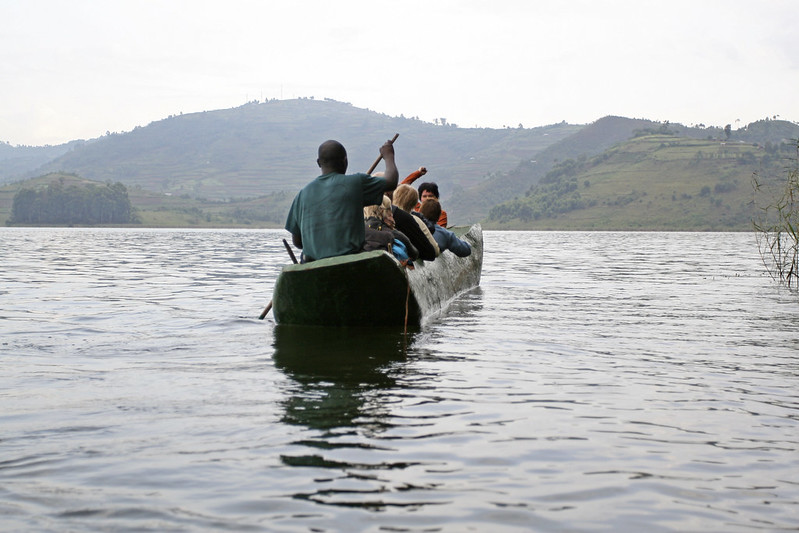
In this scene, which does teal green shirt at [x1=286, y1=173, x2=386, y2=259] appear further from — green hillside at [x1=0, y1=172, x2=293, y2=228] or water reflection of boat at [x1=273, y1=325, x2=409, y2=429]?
green hillside at [x1=0, y1=172, x2=293, y2=228]

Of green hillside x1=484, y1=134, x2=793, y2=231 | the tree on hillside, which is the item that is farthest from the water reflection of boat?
the tree on hillside

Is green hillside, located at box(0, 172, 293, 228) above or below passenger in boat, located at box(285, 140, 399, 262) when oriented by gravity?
above

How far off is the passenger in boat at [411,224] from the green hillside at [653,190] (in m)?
126

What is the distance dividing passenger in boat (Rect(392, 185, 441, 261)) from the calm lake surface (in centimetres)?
148

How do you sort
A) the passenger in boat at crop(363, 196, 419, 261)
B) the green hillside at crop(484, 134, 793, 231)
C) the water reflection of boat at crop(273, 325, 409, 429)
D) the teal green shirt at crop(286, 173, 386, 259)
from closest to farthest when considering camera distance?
the water reflection of boat at crop(273, 325, 409, 429), the teal green shirt at crop(286, 173, 386, 259), the passenger in boat at crop(363, 196, 419, 261), the green hillside at crop(484, 134, 793, 231)

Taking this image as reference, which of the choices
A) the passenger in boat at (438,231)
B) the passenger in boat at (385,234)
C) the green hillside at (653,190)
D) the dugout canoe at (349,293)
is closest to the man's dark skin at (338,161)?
the dugout canoe at (349,293)

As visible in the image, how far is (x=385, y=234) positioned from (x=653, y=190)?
151858mm

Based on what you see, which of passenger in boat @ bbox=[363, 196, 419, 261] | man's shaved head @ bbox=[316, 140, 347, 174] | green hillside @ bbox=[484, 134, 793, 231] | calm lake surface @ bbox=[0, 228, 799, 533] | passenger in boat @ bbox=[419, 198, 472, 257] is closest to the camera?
calm lake surface @ bbox=[0, 228, 799, 533]

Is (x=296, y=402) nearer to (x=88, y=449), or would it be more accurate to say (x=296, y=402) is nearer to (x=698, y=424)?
(x=88, y=449)

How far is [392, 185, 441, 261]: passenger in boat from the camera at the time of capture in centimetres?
1085

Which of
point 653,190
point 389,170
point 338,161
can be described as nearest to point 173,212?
point 653,190

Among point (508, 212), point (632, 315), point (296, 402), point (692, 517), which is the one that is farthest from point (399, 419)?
point (508, 212)

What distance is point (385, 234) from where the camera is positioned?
10.1 metres

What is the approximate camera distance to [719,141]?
600 feet
